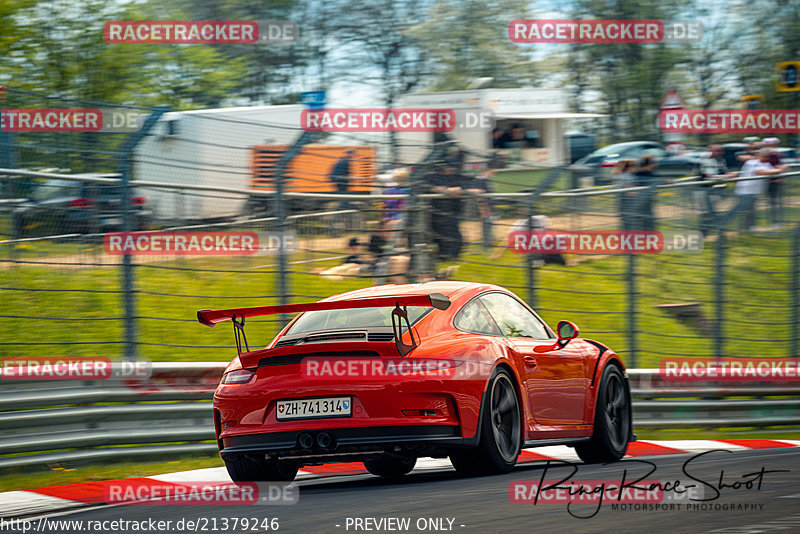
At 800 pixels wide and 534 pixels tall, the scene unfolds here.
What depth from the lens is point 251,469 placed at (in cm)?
741

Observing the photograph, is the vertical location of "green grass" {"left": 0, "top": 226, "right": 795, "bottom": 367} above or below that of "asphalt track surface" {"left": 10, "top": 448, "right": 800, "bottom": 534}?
above

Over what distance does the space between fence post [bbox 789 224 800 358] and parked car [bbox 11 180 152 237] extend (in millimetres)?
7363

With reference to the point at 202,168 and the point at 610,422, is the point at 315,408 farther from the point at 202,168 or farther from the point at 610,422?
the point at 202,168

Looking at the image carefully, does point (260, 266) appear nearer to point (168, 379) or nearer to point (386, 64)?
point (168, 379)

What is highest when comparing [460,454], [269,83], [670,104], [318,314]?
[269,83]

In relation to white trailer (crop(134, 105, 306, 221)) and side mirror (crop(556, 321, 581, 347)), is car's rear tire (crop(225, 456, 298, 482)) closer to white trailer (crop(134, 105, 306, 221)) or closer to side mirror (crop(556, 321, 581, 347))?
side mirror (crop(556, 321, 581, 347))

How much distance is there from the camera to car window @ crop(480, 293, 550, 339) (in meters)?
7.91

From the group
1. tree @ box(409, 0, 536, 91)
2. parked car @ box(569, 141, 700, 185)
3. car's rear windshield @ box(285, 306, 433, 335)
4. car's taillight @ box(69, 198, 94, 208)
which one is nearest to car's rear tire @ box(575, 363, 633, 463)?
car's rear windshield @ box(285, 306, 433, 335)

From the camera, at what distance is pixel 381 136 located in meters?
11.1

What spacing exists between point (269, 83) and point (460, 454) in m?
30.0

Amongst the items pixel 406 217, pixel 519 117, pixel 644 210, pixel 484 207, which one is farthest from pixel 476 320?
pixel 519 117

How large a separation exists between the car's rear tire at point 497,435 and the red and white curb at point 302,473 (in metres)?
1.06

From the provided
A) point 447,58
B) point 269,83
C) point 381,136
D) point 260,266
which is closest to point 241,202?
point 260,266

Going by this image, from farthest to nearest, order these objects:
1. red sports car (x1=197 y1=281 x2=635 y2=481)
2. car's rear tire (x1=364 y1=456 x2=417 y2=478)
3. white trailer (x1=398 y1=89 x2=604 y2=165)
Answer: white trailer (x1=398 y1=89 x2=604 y2=165), car's rear tire (x1=364 y1=456 x2=417 y2=478), red sports car (x1=197 y1=281 x2=635 y2=481)
